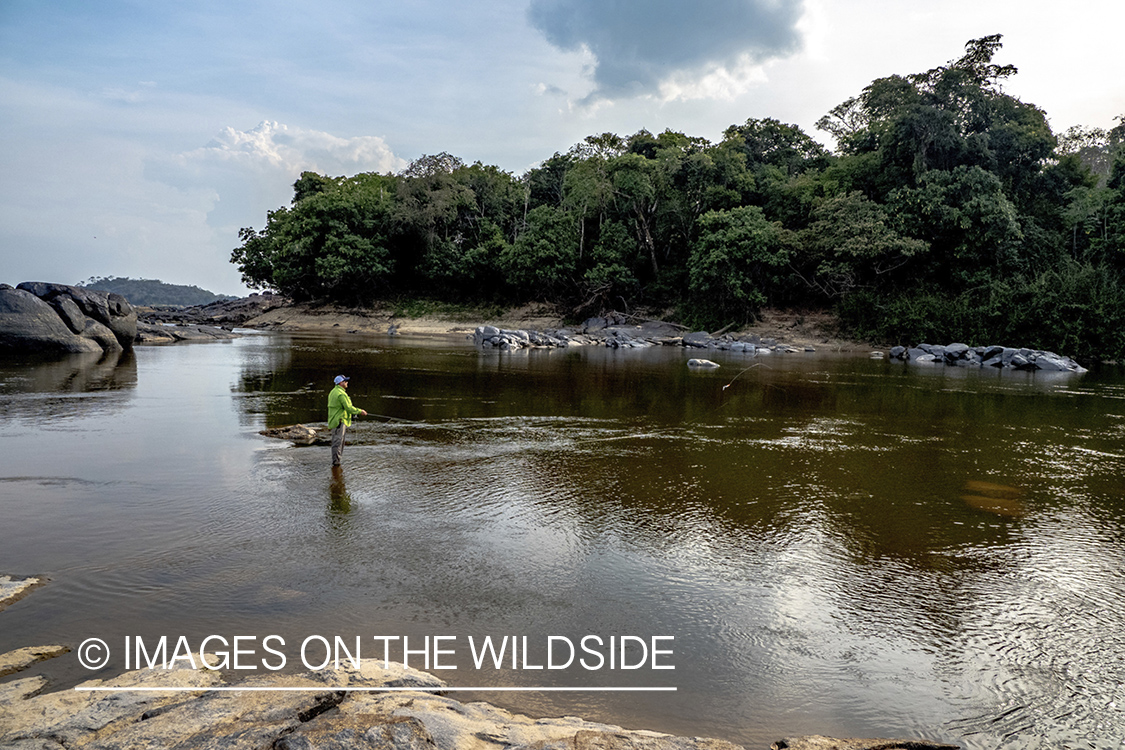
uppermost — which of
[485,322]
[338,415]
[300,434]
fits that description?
[485,322]

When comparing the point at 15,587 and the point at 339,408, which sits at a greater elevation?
the point at 339,408

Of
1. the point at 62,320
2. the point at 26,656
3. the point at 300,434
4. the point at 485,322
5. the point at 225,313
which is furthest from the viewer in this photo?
the point at 225,313

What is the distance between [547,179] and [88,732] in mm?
52958

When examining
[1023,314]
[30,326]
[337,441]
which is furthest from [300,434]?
[1023,314]

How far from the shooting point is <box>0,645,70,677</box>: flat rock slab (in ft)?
12.1

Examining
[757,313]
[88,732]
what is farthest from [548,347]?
[88,732]

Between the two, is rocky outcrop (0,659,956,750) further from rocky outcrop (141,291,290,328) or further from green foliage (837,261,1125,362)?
rocky outcrop (141,291,290,328)

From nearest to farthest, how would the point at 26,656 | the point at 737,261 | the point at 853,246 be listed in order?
the point at 26,656 < the point at 853,246 < the point at 737,261

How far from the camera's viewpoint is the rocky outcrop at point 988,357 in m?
28.1

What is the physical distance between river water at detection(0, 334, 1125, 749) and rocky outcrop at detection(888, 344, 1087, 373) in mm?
17562

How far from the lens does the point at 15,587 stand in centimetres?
474

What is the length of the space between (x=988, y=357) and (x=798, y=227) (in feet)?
52.4

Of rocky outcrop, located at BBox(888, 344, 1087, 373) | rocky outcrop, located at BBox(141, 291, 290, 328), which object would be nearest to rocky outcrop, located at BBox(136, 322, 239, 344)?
rocky outcrop, located at BBox(141, 291, 290, 328)

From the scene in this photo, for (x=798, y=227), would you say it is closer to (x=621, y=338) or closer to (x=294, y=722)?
(x=621, y=338)
